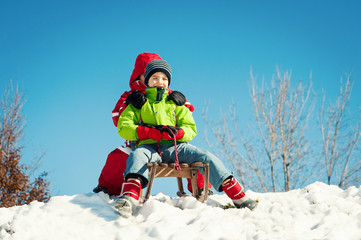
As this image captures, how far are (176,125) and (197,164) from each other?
0.57 m

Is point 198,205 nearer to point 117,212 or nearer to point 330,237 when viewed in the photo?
point 117,212

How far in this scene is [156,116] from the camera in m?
3.54

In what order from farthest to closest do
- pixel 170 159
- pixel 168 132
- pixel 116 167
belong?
1. pixel 116 167
2. pixel 170 159
3. pixel 168 132

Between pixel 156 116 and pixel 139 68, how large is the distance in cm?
92

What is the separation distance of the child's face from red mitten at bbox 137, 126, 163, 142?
618 mm

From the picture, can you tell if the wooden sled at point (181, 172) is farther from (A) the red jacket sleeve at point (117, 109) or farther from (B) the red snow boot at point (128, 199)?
(A) the red jacket sleeve at point (117, 109)

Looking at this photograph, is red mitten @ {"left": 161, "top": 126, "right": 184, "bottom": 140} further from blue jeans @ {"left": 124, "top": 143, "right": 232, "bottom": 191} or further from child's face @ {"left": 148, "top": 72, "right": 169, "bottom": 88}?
child's face @ {"left": 148, "top": 72, "right": 169, "bottom": 88}

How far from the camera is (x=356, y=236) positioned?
2.56 m

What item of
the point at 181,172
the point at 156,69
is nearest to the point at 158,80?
the point at 156,69

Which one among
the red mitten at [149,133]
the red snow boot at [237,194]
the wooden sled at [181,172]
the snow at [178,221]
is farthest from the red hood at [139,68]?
the red snow boot at [237,194]

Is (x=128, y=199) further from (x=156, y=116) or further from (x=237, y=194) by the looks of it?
(x=237, y=194)

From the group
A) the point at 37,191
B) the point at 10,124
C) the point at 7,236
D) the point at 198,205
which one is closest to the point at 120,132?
the point at 198,205

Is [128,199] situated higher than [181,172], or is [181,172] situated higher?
[181,172]

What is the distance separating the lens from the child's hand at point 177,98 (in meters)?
3.73
